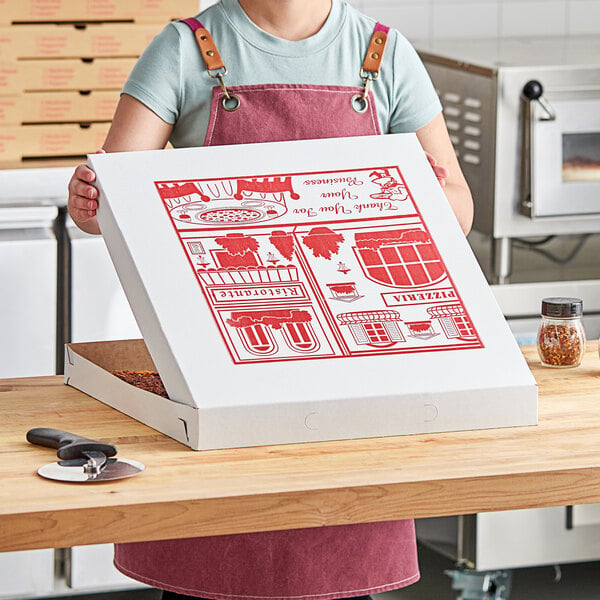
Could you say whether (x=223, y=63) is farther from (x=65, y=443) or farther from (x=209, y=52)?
(x=65, y=443)

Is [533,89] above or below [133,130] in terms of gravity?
→ above

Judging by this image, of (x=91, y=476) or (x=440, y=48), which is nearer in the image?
(x=91, y=476)

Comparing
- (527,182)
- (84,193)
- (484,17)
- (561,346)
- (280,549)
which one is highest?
(484,17)

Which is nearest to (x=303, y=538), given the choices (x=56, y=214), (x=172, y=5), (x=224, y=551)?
(x=224, y=551)

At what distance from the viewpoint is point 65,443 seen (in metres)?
1.14

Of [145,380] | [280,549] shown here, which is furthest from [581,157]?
[145,380]

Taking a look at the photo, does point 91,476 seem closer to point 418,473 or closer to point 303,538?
point 418,473

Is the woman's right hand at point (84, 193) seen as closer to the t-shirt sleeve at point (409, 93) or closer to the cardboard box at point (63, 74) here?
the t-shirt sleeve at point (409, 93)

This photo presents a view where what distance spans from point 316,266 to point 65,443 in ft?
1.01

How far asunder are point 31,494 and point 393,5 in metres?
2.32

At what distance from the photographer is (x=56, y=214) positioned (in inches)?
97.0

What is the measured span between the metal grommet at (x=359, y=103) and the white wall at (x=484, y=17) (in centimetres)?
157

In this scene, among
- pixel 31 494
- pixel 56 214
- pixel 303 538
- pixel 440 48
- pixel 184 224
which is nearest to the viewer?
pixel 31 494

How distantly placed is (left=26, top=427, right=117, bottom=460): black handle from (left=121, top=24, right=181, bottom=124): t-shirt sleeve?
51cm
